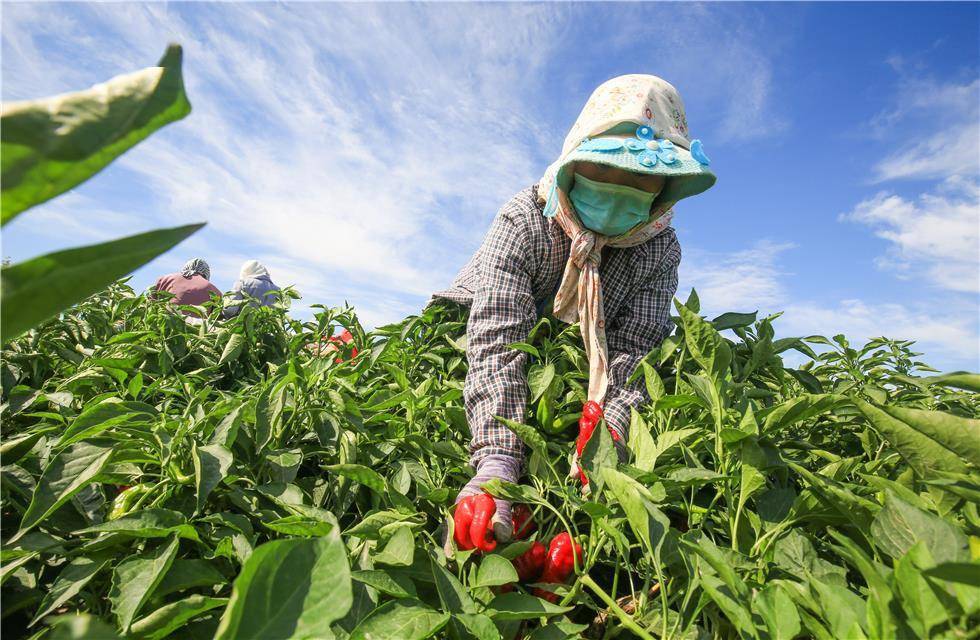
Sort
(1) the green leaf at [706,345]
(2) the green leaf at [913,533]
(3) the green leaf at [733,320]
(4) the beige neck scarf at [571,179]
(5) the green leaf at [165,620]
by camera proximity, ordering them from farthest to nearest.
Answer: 1. (4) the beige neck scarf at [571,179]
2. (3) the green leaf at [733,320]
3. (1) the green leaf at [706,345]
4. (5) the green leaf at [165,620]
5. (2) the green leaf at [913,533]

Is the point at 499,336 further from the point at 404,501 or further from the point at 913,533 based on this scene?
the point at 913,533

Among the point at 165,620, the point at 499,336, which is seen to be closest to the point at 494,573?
the point at 165,620

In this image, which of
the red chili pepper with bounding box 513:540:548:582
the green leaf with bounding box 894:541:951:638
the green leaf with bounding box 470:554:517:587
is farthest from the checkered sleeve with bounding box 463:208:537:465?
the green leaf with bounding box 894:541:951:638

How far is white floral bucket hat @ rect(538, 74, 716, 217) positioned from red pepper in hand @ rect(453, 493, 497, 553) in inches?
40.7

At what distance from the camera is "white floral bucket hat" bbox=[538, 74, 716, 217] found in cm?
162

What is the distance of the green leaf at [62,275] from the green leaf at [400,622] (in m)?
0.49

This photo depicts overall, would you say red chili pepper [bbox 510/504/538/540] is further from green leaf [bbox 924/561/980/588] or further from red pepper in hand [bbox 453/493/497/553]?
green leaf [bbox 924/561/980/588]

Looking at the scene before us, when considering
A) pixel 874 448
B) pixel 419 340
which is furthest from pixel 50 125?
pixel 419 340

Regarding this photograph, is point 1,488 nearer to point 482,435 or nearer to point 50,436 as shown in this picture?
point 50,436

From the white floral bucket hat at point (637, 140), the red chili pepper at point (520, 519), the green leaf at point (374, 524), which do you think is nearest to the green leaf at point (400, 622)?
the green leaf at point (374, 524)

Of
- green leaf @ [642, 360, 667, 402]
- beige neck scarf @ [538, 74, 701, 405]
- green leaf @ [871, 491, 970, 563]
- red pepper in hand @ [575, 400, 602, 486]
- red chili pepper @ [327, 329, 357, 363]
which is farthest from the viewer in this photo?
red chili pepper @ [327, 329, 357, 363]

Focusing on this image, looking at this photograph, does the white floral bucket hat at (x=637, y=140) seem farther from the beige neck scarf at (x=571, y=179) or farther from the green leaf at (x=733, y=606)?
the green leaf at (x=733, y=606)

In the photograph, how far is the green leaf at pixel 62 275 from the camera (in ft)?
1.06

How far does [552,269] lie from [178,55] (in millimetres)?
1602
